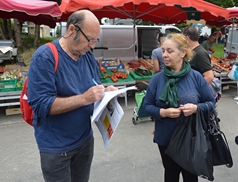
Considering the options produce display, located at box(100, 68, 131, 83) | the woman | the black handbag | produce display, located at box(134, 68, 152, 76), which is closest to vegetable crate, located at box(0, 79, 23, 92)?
produce display, located at box(100, 68, 131, 83)

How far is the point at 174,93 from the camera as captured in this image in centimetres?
202

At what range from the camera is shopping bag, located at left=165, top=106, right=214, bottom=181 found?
195 centimetres

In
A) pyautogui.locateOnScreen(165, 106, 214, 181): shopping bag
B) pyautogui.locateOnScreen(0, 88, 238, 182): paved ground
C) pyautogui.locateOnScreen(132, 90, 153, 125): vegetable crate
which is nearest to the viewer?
pyautogui.locateOnScreen(165, 106, 214, 181): shopping bag

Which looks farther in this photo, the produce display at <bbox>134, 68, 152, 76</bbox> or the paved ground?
the produce display at <bbox>134, 68, 152, 76</bbox>

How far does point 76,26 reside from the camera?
1.47 m

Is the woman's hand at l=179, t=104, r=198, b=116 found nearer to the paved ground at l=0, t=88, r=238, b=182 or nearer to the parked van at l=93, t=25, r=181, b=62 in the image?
the paved ground at l=0, t=88, r=238, b=182

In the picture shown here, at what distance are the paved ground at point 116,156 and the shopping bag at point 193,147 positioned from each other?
1167 millimetres

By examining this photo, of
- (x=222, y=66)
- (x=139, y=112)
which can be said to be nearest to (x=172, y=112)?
(x=139, y=112)

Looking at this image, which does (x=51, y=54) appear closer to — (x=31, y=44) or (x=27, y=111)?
(x=27, y=111)

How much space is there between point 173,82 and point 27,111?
1193mm

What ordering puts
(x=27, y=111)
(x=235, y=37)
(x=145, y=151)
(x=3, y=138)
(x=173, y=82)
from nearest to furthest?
(x=27, y=111) → (x=173, y=82) → (x=145, y=151) → (x=3, y=138) → (x=235, y=37)

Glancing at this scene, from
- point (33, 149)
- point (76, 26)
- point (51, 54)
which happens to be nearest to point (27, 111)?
point (51, 54)

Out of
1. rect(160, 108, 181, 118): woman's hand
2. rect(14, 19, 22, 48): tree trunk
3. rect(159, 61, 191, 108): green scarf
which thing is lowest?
rect(160, 108, 181, 118): woman's hand

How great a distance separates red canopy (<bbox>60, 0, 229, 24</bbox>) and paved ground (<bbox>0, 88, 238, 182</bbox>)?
2.73m
